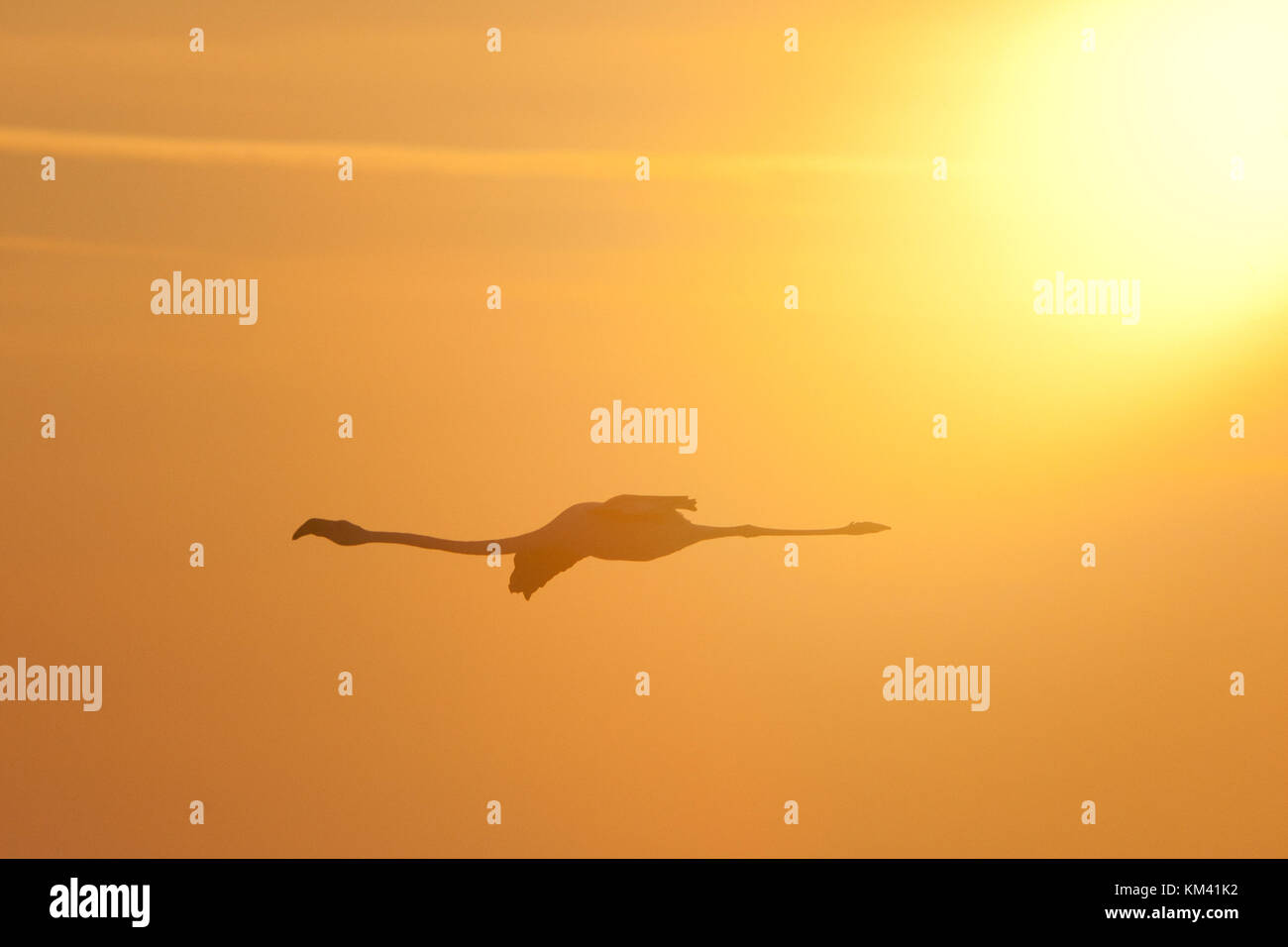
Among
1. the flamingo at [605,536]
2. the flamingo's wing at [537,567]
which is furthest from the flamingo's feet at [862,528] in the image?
the flamingo's wing at [537,567]

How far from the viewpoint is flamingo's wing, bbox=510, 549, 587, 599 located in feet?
9.77

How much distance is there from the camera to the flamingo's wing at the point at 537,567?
117 inches

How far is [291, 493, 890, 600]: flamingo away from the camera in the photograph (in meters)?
2.98

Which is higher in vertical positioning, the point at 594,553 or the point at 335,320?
the point at 335,320

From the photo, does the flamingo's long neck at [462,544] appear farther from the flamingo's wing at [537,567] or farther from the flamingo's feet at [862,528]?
the flamingo's feet at [862,528]

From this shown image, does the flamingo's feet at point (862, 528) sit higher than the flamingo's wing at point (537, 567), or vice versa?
the flamingo's feet at point (862, 528)

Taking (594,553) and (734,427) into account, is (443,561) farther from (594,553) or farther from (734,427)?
(734,427)

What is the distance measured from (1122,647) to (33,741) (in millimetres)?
2764

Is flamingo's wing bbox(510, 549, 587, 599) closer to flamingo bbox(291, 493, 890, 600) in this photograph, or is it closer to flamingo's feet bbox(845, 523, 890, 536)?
flamingo bbox(291, 493, 890, 600)

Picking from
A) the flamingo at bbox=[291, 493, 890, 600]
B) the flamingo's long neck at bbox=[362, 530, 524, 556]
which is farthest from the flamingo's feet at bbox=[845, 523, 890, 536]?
the flamingo's long neck at bbox=[362, 530, 524, 556]

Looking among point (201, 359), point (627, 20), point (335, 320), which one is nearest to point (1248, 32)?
point (627, 20)

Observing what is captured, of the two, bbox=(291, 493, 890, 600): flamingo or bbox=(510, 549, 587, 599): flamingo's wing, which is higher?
bbox=(291, 493, 890, 600): flamingo

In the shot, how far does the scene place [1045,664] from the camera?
9.78 ft

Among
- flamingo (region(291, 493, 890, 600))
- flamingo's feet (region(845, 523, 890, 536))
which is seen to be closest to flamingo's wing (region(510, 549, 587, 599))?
flamingo (region(291, 493, 890, 600))
